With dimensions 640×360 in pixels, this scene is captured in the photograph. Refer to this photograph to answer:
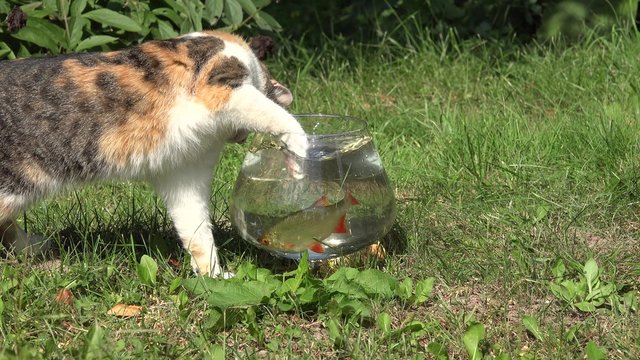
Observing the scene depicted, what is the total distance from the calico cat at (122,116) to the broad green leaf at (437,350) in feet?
2.64

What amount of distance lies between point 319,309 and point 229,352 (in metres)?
0.40

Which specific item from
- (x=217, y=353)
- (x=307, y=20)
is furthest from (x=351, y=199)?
(x=307, y=20)

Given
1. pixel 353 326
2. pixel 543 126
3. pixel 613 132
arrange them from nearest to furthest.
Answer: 1. pixel 353 326
2. pixel 613 132
3. pixel 543 126

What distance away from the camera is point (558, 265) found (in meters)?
3.66

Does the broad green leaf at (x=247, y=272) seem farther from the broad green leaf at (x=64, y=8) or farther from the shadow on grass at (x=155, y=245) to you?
the broad green leaf at (x=64, y=8)

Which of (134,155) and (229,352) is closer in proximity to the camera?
(229,352)

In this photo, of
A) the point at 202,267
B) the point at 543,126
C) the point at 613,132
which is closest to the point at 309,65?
the point at 543,126

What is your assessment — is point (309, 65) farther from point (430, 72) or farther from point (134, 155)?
point (134, 155)

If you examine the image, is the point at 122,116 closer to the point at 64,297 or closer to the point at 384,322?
the point at 64,297

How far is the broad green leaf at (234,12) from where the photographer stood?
487 cm

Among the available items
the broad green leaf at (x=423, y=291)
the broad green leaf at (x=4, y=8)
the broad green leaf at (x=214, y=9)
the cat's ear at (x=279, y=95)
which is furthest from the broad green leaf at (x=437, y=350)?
the broad green leaf at (x=4, y=8)

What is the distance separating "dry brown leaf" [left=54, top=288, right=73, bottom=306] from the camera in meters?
3.39

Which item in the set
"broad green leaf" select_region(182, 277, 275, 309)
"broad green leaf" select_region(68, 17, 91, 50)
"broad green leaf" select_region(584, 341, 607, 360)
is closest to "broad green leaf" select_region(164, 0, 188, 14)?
"broad green leaf" select_region(68, 17, 91, 50)

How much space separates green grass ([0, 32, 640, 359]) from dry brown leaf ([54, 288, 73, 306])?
0.10 feet
